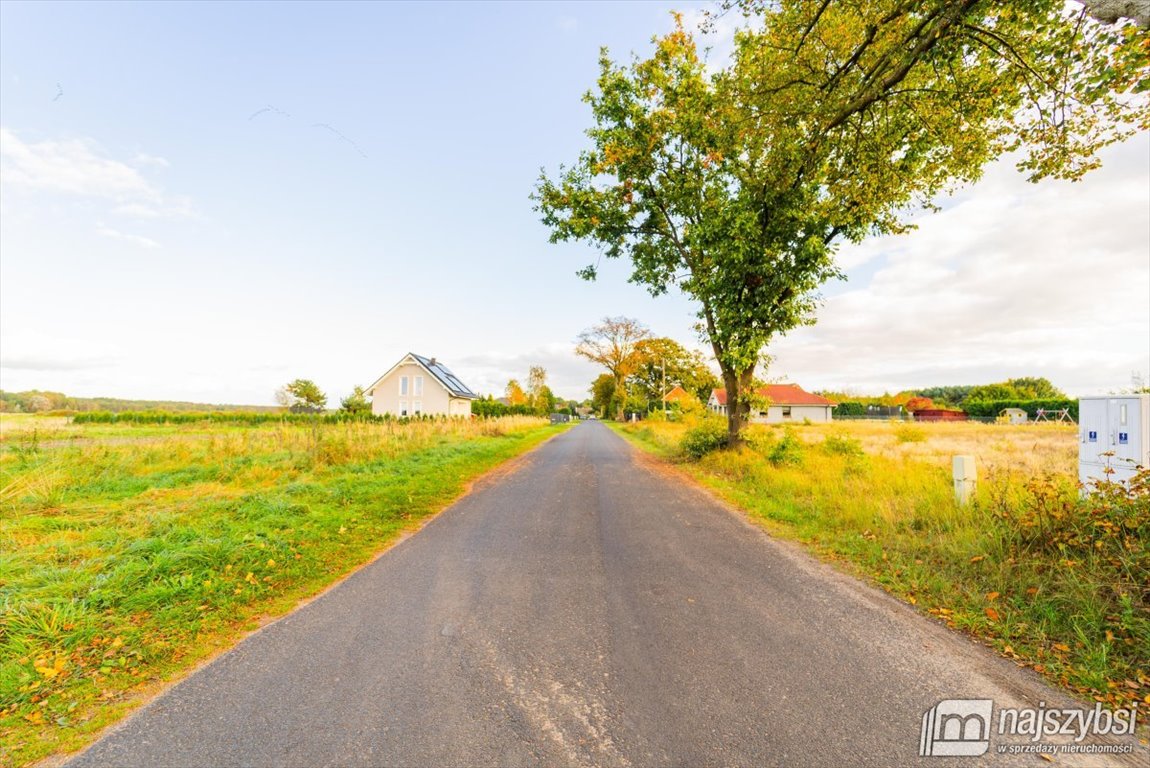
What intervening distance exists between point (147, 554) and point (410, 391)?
38.6 metres

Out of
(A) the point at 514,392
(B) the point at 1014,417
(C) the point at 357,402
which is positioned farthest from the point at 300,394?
(B) the point at 1014,417

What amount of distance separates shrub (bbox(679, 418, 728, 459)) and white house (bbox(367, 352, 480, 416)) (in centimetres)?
2923

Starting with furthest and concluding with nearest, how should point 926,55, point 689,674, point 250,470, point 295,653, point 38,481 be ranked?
point 250,470 → point 38,481 → point 926,55 → point 295,653 → point 689,674

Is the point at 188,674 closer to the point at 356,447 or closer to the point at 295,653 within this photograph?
the point at 295,653

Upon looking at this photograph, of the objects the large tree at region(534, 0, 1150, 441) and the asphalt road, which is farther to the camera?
the large tree at region(534, 0, 1150, 441)

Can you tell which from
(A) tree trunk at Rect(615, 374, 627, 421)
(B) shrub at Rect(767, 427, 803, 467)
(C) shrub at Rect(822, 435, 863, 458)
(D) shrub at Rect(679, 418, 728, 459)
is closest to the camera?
(B) shrub at Rect(767, 427, 803, 467)

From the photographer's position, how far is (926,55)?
227 inches

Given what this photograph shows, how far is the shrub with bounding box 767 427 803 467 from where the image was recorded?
1175cm

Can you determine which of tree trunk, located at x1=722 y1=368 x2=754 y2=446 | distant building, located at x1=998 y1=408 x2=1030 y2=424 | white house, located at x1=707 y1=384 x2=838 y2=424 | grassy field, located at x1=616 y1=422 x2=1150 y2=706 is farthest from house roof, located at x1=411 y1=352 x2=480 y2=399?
distant building, located at x1=998 y1=408 x2=1030 y2=424

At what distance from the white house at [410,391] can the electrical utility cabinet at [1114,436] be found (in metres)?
39.9

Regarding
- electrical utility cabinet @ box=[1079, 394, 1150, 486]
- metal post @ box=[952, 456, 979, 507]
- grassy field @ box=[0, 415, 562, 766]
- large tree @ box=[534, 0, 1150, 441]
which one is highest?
large tree @ box=[534, 0, 1150, 441]

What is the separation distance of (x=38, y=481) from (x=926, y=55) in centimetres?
1535

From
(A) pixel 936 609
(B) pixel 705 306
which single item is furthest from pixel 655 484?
(A) pixel 936 609

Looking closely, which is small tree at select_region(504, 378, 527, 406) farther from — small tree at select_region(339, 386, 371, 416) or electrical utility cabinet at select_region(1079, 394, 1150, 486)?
electrical utility cabinet at select_region(1079, 394, 1150, 486)
